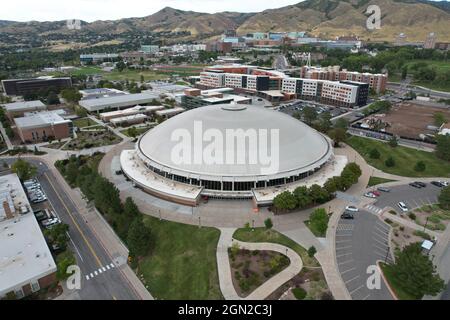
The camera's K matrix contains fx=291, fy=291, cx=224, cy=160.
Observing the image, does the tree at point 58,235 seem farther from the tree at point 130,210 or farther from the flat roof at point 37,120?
the flat roof at point 37,120

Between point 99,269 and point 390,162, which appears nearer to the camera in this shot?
point 99,269

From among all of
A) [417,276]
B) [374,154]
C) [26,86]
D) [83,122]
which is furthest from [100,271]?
[26,86]

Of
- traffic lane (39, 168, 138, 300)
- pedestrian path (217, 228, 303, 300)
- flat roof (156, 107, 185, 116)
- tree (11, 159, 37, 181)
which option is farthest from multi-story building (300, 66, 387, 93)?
traffic lane (39, 168, 138, 300)

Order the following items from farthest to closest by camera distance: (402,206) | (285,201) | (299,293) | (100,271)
A: (402,206), (285,201), (100,271), (299,293)

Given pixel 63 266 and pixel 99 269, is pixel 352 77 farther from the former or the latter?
pixel 63 266

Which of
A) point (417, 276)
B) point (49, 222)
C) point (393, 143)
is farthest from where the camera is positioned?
point (393, 143)

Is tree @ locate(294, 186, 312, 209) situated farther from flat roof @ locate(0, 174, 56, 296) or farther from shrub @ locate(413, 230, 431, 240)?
flat roof @ locate(0, 174, 56, 296)

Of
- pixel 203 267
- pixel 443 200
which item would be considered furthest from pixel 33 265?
pixel 443 200
